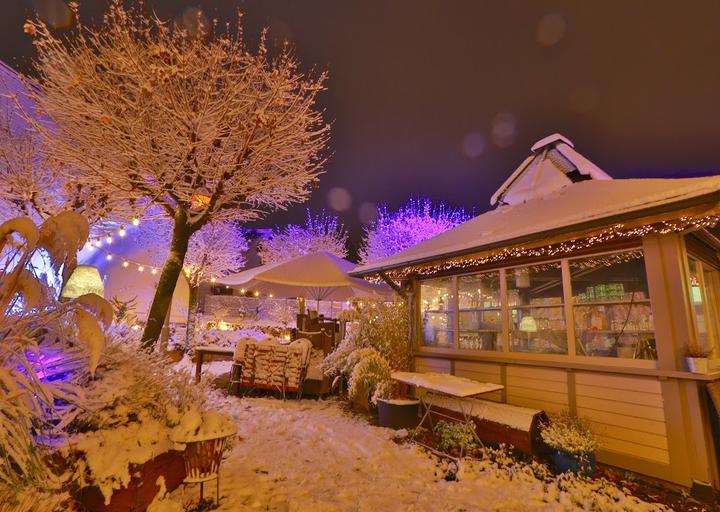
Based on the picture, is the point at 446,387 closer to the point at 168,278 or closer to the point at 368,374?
the point at 368,374

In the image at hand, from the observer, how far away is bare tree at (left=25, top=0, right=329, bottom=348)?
5.52 metres

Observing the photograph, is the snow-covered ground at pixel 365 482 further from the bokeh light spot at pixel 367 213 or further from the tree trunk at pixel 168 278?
the bokeh light spot at pixel 367 213

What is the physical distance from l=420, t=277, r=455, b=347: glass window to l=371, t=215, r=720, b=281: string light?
0.30 meters

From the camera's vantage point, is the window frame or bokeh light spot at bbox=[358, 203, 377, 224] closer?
the window frame

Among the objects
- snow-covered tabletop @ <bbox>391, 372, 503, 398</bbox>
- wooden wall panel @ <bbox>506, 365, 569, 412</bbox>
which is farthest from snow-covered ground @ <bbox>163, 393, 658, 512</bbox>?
wooden wall panel @ <bbox>506, 365, 569, 412</bbox>

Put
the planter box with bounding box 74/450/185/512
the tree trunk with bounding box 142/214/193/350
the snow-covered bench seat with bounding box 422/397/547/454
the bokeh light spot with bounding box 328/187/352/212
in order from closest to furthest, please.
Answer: the planter box with bounding box 74/450/185/512, the snow-covered bench seat with bounding box 422/397/547/454, the tree trunk with bounding box 142/214/193/350, the bokeh light spot with bounding box 328/187/352/212

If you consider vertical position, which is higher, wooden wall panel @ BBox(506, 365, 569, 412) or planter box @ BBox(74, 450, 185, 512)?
wooden wall panel @ BBox(506, 365, 569, 412)

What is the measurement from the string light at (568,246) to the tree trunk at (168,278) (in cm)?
371

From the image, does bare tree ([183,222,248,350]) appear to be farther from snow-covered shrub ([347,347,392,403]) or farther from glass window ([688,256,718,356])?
glass window ([688,256,718,356])

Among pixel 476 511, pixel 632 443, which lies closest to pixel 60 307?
pixel 476 511

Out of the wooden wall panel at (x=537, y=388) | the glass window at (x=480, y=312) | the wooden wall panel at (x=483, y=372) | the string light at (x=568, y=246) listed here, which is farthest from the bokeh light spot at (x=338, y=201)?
the wooden wall panel at (x=537, y=388)

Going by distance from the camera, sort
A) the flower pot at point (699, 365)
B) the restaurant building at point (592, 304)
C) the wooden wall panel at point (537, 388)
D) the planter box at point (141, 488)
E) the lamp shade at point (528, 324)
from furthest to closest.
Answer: the lamp shade at point (528, 324) → the wooden wall panel at point (537, 388) → the restaurant building at point (592, 304) → the flower pot at point (699, 365) → the planter box at point (141, 488)

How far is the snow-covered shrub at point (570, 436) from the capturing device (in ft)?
12.9

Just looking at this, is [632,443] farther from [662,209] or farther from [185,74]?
[185,74]
